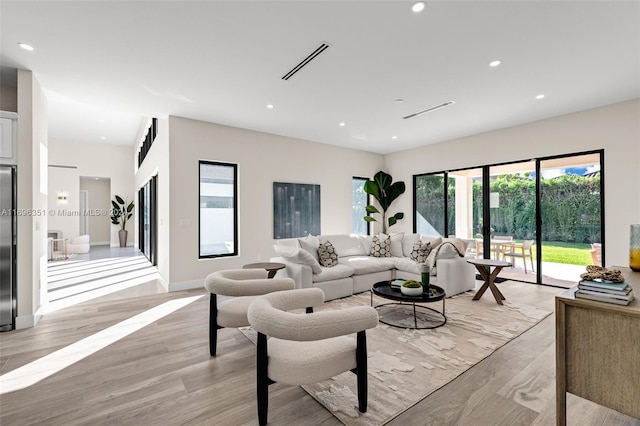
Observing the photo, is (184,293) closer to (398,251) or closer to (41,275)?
(41,275)

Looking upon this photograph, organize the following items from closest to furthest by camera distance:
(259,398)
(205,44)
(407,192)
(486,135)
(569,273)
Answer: (259,398), (205,44), (569,273), (486,135), (407,192)

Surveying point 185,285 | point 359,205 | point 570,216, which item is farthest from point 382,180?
point 185,285

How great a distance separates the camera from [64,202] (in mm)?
9781

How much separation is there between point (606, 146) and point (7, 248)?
326 inches

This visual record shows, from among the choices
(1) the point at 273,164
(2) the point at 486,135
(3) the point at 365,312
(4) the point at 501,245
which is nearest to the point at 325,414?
(3) the point at 365,312

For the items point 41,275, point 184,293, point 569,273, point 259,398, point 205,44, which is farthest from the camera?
point 569,273

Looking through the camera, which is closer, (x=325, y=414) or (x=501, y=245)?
(x=325, y=414)

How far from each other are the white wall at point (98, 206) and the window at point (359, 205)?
9.87 meters

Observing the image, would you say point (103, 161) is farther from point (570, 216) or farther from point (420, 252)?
point (570, 216)

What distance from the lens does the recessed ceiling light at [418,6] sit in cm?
232

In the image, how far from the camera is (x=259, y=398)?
5.81ft

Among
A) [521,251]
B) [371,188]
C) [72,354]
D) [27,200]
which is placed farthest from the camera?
[371,188]

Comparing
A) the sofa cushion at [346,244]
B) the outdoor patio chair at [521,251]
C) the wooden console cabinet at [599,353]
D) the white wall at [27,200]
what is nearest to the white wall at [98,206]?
the white wall at [27,200]

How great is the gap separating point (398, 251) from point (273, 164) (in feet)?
10.2
